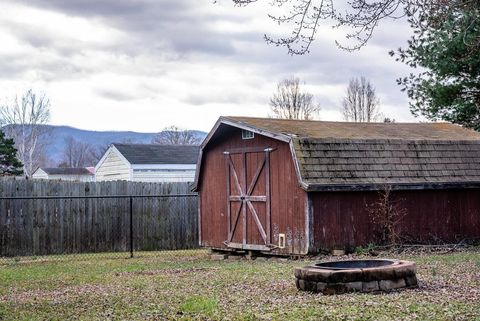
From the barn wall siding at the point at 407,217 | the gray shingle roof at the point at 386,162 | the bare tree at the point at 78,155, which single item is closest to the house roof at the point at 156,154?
the gray shingle roof at the point at 386,162

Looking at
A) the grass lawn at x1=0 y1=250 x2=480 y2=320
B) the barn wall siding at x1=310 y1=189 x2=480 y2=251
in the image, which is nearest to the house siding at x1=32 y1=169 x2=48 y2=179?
the grass lawn at x1=0 y1=250 x2=480 y2=320

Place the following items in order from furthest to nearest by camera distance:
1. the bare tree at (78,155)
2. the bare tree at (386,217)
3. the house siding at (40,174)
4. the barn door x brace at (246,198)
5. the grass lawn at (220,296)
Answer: the bare tree at (78,155) < the house siding at (40,174) < the barn door x brace at (246,198) < the bare tree at (386,217) < the grass lawn at (220,296)

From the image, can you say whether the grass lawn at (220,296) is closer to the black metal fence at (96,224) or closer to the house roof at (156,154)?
the black metal fence at (96,224)

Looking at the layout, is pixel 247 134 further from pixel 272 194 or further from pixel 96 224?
pixel 96 224

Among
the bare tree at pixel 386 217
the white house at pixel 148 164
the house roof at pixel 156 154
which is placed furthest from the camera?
the house roof at pixel 156 154

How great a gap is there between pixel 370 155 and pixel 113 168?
22038mm

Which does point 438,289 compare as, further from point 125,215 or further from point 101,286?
point 125,215

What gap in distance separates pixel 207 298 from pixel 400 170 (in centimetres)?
894

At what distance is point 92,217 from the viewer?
70.8ft

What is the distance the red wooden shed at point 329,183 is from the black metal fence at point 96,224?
285 centimetres

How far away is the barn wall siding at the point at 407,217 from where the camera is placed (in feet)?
54.6

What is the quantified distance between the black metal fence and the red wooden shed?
2.85 m

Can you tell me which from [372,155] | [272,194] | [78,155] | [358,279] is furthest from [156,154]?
[78,155]

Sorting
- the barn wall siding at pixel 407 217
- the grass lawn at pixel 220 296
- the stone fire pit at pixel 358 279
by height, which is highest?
the barn wall siding at pixel 407 217
